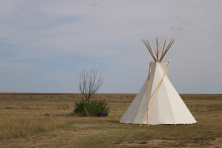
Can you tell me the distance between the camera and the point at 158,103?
12992 mm

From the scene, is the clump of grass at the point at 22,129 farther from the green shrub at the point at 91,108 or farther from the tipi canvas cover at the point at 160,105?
the green shrub at the point at 91,108

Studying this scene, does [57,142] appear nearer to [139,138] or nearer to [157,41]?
[139,138]

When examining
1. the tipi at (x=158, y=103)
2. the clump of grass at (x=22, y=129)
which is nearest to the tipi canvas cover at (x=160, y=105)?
the tipi at (x=158, y=103)

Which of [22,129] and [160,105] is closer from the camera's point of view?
[22,129]

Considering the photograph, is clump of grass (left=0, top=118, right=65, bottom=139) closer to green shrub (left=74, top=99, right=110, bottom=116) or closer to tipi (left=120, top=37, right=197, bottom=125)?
tipi (left=120, top=37, right=197, bottom=125)

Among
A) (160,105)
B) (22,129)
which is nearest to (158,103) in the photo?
(160,105)

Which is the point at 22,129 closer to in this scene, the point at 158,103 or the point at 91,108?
the point at 158,103

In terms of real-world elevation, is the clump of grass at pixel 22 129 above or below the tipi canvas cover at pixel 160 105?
below

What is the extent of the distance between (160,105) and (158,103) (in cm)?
14

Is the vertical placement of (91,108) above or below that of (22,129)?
above

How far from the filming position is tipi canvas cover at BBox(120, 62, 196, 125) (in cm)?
1268

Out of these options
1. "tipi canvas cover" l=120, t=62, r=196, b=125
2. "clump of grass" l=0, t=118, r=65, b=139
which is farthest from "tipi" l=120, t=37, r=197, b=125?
"clump of grass" l=0, t=118, r=65, b=139

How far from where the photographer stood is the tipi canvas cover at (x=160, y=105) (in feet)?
41.6

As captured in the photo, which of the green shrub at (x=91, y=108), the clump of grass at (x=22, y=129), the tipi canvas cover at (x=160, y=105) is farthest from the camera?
the green shrub at (x=91, y=108)
